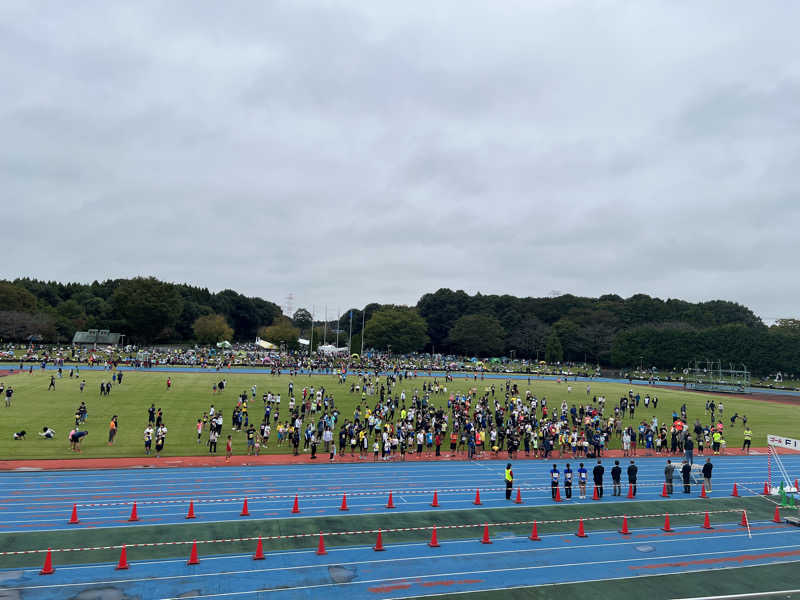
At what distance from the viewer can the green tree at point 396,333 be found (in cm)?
11656

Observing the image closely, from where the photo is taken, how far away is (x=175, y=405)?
41000 mm

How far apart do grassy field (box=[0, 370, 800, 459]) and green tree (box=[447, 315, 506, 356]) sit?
52.6m

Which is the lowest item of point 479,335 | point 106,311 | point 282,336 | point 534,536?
point 534,536

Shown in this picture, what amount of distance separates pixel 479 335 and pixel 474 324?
8.99 feet

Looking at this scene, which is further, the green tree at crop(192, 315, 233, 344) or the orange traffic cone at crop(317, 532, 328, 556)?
the green tree at crop(192, 315, 233, 344)

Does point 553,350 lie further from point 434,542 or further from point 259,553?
point 259,553

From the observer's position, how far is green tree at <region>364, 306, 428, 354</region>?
117m

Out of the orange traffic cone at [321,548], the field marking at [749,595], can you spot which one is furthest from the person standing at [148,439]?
the field marking at [749,595]

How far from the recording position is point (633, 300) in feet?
432

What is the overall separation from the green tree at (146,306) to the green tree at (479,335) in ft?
202

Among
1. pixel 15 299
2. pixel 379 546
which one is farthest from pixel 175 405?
pixel 15 299

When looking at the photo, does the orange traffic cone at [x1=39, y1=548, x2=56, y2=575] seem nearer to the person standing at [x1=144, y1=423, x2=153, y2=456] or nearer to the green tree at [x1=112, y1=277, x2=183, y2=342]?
the person standing at [x1=144, y1=423, x2=153, y2=456]

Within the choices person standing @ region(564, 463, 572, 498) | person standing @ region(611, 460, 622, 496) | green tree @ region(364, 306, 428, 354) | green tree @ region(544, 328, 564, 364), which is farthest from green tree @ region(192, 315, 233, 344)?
person standing @ region(611, 460, 622, 496)

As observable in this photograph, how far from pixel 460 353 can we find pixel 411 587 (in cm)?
11803
